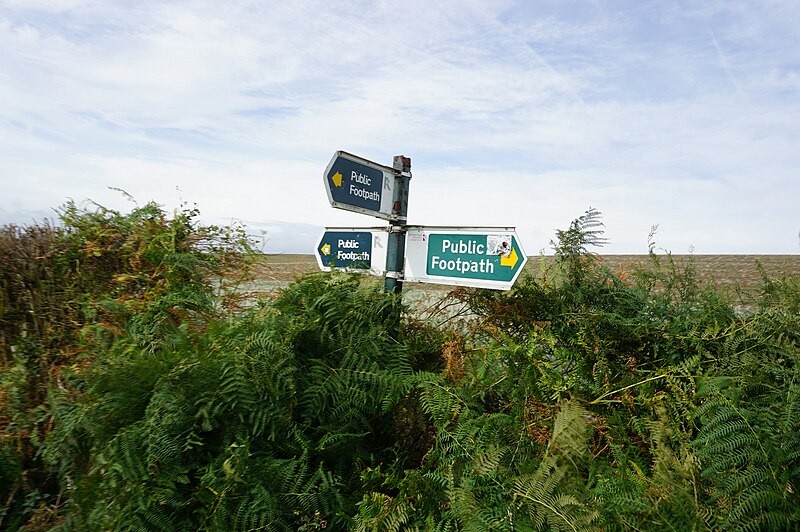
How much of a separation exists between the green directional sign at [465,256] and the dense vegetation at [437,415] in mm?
136

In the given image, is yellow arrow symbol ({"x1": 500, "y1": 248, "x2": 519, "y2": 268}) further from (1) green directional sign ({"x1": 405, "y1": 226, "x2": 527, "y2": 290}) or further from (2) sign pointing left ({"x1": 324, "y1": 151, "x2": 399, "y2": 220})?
(2) sign pointing left ({"x1": 324, "y1": 151, "x2": 399, "y2": 220})

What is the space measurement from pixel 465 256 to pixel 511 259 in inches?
16.1

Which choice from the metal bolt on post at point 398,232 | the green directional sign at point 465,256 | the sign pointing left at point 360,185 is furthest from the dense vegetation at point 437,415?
the sign pointing left at point 360,185

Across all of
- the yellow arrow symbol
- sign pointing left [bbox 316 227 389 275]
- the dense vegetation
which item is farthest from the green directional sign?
sign pointing left [bbox 316 227 389 275]

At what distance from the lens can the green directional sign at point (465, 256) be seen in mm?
3777

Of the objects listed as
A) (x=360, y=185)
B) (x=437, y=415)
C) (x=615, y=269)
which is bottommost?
(x=437, y=415)

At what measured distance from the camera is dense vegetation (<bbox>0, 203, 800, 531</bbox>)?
201cm

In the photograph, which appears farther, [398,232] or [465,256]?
[398,232]

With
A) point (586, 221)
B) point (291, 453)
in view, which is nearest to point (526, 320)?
point (586, 221)

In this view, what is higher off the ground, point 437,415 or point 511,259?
point 511,259

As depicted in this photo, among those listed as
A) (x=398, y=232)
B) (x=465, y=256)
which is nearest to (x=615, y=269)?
(x=465, y=256)

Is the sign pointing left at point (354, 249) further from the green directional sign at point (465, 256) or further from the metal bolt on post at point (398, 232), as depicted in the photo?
the green directional sign at point (465, 256)

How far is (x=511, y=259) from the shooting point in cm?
375

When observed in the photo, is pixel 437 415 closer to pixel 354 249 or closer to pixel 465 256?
pixel 465 256
